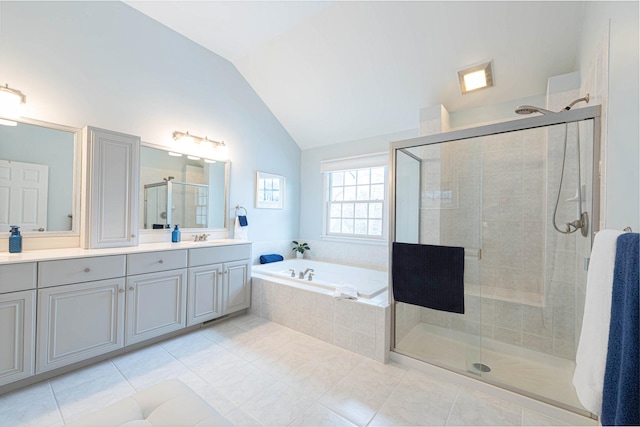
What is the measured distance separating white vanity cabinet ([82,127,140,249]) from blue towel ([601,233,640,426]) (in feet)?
9.87

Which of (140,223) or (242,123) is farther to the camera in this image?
→ (242,123)

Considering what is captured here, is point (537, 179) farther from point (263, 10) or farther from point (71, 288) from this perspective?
point (71, 288)

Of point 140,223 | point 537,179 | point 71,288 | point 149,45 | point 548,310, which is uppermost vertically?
point 149,45

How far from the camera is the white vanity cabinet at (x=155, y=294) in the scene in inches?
85.0

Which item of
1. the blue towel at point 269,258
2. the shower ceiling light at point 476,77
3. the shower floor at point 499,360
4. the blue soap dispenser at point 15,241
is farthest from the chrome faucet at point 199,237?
the shower ceiling light at point 476,77

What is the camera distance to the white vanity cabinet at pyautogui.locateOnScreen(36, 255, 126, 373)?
176cm

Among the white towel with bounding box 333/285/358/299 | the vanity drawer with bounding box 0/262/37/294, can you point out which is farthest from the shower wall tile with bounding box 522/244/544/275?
the vanity drawer with bounding box 0/262/37/294

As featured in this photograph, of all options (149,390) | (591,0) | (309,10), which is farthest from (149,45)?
(591,0)

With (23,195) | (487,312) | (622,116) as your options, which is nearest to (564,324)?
(487,312)

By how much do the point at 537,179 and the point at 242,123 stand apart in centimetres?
322

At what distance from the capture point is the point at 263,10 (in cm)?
254

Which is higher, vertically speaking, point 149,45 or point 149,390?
point 149,45

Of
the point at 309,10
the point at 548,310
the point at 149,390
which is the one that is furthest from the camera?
the point at 309,10

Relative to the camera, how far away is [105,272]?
202 centimetres
